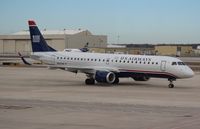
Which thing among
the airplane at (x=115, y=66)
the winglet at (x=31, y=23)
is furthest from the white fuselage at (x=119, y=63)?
the winglet at (x=31, y=23)

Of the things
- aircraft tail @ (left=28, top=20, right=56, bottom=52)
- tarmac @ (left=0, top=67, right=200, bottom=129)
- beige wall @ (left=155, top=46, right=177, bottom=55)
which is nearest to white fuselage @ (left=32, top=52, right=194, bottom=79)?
aircraft tail @ (left=28, top=20, right=56, bottom=52)

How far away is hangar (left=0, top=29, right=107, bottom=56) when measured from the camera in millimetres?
157625

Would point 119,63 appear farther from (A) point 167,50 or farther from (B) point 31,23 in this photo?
(A) point 167,50

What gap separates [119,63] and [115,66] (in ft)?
1.64

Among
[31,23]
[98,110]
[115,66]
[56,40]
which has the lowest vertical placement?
[98,110]

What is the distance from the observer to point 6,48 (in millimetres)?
170375

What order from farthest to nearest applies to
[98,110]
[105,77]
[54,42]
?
1. [54,42]
2. [105,77]
3. [98,110]

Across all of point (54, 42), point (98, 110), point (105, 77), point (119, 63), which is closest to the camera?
point (98, 110)

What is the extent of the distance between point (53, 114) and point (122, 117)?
123 inches

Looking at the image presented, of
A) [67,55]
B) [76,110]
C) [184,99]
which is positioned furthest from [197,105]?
[67,55]

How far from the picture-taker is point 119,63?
4434cm

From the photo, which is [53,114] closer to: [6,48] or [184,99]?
[184,99]

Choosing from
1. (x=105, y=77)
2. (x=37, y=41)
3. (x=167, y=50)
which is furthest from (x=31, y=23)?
(x=167, y=50)

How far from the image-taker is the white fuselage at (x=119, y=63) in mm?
41625
